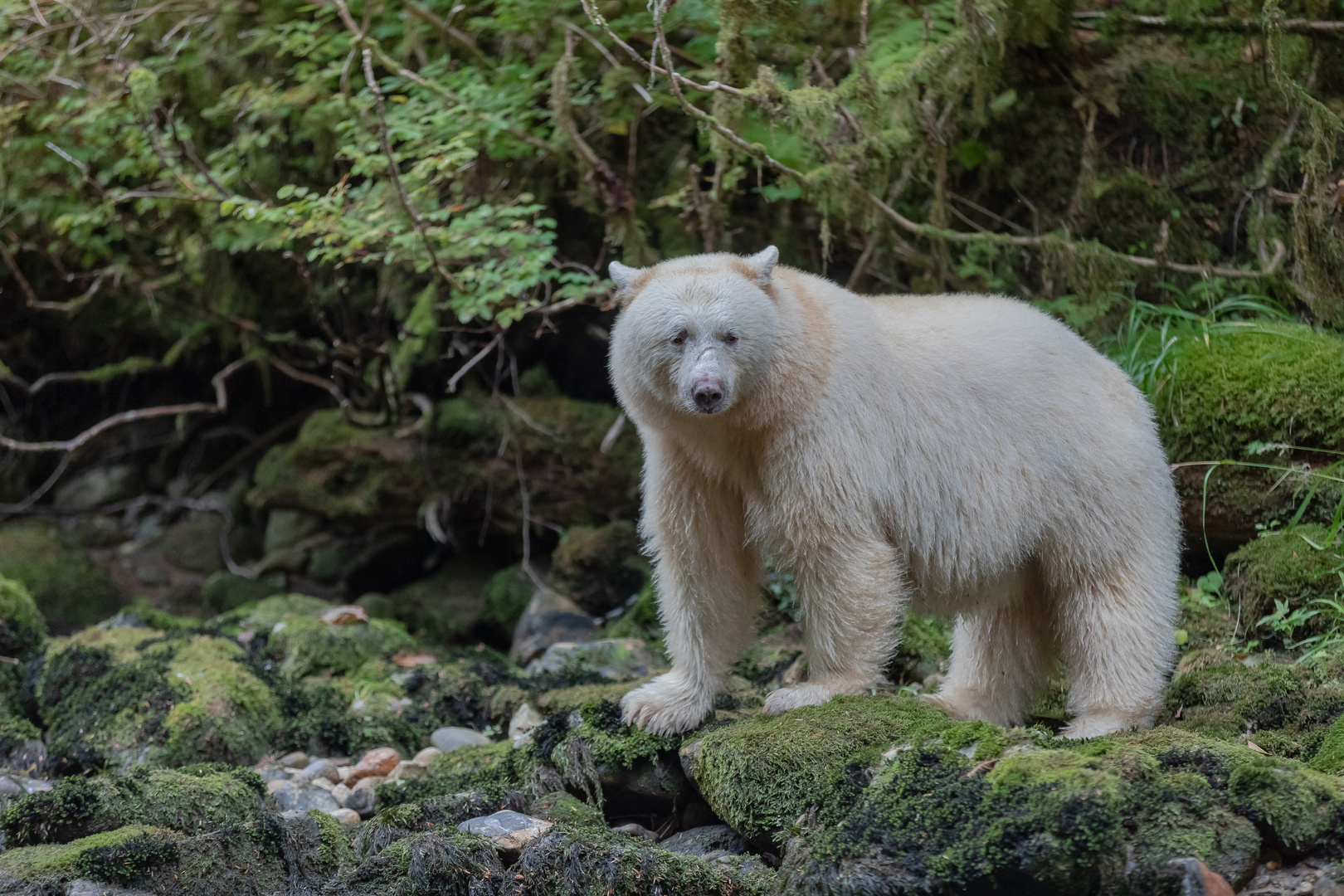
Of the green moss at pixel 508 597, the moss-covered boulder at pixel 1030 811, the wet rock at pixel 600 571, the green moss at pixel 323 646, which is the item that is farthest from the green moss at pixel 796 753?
the green moss at pixel 508 597

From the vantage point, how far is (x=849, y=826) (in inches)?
127

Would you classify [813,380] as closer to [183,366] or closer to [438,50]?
[438,50]

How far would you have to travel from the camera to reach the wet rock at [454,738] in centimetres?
559

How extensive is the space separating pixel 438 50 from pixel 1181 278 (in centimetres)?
550

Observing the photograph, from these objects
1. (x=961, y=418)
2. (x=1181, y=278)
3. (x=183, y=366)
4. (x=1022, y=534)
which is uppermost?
(x=1181, y=278)

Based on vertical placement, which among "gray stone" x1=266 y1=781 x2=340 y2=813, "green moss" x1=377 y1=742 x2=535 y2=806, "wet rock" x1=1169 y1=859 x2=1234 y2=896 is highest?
"wet rock" x1=1169 y1=859 x2=1234 y2=896

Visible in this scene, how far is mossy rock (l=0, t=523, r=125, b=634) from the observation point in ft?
29.3

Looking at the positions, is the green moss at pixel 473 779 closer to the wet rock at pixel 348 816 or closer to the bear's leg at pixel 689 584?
the wet rock at pixel 348 816

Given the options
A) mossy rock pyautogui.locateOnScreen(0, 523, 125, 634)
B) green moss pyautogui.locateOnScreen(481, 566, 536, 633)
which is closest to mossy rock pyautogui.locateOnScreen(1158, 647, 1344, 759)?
green moss pyautogui.locateOnScreen(481, 566, 536, 633)

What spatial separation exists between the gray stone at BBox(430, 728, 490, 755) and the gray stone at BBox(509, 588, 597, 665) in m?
1.64

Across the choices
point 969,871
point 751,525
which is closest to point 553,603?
point 751,525

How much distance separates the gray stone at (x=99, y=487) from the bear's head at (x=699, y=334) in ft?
25.9

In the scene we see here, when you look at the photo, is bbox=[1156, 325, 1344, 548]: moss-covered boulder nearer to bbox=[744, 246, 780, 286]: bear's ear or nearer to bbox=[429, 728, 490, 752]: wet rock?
bbox=[744, 246, 780, 286]: bear's ear

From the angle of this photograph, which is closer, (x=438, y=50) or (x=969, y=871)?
(x=969, y=871)
